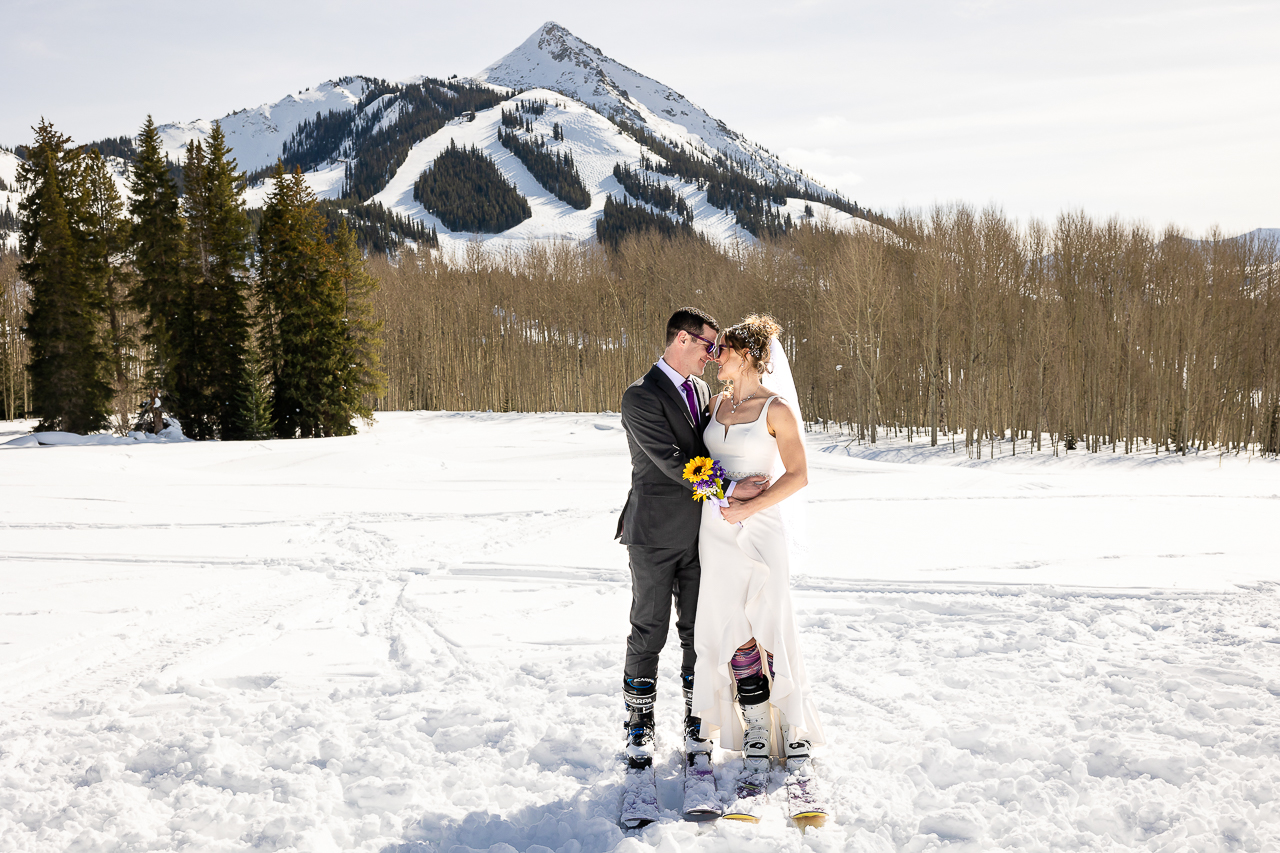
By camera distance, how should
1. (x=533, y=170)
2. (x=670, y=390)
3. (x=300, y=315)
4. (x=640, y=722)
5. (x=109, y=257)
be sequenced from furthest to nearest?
(x=533, y=170) → (x=109, y=257) → (x=300, y=315) → (x=640, y=722) → (x=670, y=390)

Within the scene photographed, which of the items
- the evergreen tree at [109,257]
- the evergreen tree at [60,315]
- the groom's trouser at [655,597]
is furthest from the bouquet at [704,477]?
the evergreen tree at [60,315]

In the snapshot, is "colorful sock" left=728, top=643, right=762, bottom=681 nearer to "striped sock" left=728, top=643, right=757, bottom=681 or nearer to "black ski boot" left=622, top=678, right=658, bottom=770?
"striped sock" left=728, top=643, right=757, bottom=681

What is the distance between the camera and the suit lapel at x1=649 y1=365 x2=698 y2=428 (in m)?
3.29

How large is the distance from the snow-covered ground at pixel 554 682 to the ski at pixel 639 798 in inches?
2.8

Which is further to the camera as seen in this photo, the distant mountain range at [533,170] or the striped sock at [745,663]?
the distant mountain range at [533,170]

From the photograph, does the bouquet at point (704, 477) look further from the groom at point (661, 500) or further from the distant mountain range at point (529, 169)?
the distant mountain range at point (529, 169)

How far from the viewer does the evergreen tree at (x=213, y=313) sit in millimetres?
25750

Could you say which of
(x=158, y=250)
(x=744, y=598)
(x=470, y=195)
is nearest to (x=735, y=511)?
(x=744, y=598)

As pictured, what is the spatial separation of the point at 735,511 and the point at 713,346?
30.1 inches

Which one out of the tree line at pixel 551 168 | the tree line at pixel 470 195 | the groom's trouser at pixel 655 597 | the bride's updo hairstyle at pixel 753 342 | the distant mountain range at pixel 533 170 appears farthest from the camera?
the tree line at pixel 551 168

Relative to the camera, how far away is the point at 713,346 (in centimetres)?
335

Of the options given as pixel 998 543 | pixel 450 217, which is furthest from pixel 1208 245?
pixel 450 217

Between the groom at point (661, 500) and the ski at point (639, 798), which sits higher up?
the groom at point (661, 500)

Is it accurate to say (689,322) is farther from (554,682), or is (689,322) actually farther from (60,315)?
(60,315)
